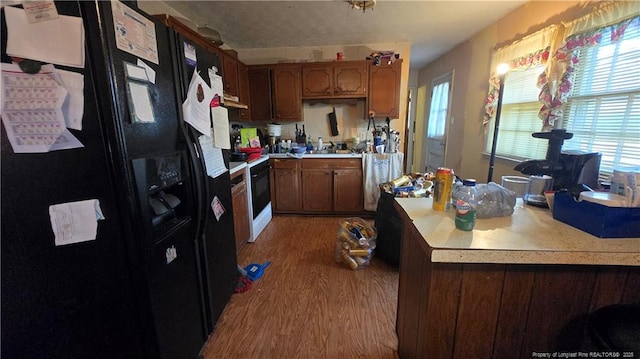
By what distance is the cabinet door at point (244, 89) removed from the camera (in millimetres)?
3193

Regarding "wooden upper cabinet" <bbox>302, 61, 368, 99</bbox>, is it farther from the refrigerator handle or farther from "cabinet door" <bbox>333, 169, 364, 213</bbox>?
the refrigerator handle

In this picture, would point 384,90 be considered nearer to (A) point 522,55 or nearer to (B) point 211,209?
(A) point 522,55

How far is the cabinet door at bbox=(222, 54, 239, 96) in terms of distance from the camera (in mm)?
2730

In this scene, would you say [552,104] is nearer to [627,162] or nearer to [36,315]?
[627,162]

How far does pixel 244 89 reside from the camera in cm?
334

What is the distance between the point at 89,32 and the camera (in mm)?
751

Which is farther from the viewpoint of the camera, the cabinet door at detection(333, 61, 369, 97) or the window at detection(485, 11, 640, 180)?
the cabinet door at detection(333, 61, 369, 97)

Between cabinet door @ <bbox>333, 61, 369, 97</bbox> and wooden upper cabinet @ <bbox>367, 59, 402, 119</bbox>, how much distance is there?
0.10m

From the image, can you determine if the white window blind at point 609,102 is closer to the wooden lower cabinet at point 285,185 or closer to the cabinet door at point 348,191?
the cabinet door at point 348,191

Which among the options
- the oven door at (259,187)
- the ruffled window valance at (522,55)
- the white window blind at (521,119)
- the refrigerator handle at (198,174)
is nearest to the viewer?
the refrigerator handle at (198,174)

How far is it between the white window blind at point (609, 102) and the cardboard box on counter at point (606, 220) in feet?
4.37

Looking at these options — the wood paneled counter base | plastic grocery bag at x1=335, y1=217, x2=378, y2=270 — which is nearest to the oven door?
plastic grocery bag at x1=335, y1=217, x2=378, y2=270

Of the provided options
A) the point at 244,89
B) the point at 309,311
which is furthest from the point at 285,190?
the point at 309,311

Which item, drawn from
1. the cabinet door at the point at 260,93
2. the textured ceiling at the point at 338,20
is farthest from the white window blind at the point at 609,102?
the cabinet door at the point at 260,93
